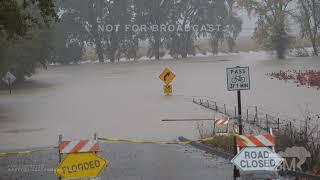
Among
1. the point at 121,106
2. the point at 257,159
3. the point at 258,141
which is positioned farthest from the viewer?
the point at 121,106

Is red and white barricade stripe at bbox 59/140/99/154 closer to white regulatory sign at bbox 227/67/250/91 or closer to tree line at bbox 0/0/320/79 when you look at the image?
white regulatory sign at bbox 227/67/250/91

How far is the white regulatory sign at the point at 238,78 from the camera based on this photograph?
14.6 m

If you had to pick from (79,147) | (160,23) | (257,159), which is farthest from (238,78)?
(160,23)

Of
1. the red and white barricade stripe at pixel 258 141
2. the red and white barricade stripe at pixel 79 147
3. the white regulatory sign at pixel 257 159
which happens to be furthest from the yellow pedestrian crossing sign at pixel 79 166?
the red and white barricade stripe at pixel 258 141

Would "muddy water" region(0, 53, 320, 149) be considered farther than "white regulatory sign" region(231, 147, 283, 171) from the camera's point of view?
Yes

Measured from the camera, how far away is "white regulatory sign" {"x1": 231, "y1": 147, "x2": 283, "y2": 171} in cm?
1126

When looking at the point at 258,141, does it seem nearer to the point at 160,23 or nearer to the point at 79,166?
the point at 79,166

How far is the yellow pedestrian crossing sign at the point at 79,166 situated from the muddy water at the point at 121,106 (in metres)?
10.2

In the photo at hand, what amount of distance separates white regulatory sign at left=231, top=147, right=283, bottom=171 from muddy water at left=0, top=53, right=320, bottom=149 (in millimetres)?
10444

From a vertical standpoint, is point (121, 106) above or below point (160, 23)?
below

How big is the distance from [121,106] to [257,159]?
81.5 feet

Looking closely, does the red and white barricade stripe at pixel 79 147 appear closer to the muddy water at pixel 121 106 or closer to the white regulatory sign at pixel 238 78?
the white regulatory sign at pixel 238 78

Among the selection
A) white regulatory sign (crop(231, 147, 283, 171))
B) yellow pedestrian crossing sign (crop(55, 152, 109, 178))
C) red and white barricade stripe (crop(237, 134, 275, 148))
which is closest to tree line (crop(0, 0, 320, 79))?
red and white barricade stripe (crop(237, 134, 275, 148))

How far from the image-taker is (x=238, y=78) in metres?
14.7
